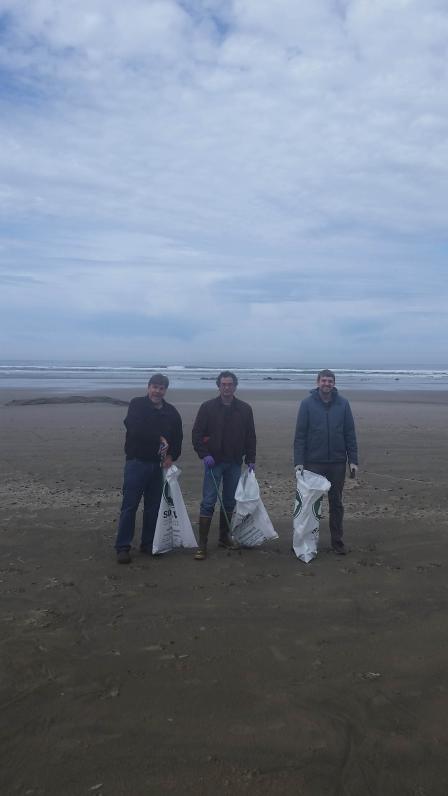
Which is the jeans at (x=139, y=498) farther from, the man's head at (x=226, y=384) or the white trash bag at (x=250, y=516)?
the man's head at (x=226, y=384)

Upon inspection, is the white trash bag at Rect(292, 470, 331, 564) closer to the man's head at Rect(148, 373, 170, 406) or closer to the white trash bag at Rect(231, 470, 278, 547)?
the white trash bag at Rect(231, 470, 278, 547)

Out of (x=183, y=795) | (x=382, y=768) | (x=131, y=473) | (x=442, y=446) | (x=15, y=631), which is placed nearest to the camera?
(x=183, y=795)

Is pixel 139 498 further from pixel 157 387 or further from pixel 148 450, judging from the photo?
pixel 157 387

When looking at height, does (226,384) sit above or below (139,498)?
above

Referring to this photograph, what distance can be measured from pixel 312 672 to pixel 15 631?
6.86 ft

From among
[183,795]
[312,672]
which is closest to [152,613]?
[312,672]

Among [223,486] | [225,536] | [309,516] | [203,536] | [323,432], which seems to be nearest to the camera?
[309,516]

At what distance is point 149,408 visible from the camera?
6.08 metres

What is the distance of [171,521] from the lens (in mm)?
6156

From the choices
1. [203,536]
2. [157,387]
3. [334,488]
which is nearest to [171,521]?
[203,536]

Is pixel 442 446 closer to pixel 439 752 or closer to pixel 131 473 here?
pixel 131 473

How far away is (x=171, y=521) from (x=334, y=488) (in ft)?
5.60

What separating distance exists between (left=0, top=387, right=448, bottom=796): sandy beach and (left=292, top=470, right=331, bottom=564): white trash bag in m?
0.15

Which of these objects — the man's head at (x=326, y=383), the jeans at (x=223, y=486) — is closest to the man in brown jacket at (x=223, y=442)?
the jeans at (x=223, y=486)
